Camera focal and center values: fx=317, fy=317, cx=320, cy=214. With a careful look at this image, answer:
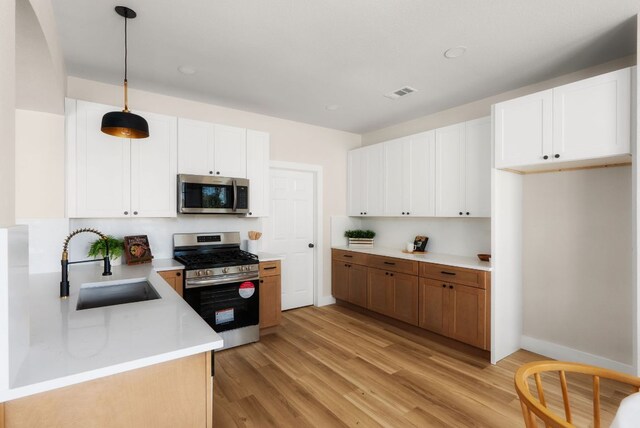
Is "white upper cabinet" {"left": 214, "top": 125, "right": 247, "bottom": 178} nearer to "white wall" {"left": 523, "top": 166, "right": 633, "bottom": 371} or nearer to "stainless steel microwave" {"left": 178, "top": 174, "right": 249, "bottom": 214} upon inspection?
"stainless steel microwave" {"left": 178, "top": 174, "right": 249, "bottom": 214}

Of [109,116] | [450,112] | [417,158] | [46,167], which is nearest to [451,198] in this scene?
[417,158]

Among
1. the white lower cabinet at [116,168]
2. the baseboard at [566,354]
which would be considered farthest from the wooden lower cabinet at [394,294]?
the white lower cabinet at [116,168]

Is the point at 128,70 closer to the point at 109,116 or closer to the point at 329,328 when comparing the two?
the point at 109,116

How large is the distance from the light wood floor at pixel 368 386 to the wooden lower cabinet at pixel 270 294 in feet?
0.63

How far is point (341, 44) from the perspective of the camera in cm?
248

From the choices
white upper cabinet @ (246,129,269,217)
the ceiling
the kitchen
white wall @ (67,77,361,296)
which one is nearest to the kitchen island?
the kitchen

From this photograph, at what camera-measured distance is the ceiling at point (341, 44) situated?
6.75 feet

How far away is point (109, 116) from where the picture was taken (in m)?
2.15

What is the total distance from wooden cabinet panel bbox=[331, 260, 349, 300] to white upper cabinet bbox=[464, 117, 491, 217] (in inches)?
74.4

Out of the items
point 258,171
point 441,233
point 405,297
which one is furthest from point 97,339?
point 441,233

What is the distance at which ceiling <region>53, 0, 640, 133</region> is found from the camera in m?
2.06

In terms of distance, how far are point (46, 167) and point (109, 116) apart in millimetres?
947

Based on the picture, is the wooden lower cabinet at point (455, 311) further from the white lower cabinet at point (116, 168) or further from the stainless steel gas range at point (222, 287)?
the white lower cabinet at point (116, 168)

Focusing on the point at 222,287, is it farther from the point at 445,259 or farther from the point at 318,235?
the point at 445,259
